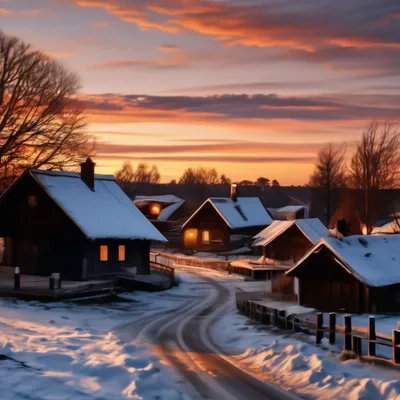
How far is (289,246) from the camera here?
2461 inches

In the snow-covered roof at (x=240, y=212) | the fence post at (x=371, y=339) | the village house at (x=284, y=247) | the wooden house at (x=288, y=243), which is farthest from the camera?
the snow-covered roof at (x=240, y=212)

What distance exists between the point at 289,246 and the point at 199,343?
35378 millimetres

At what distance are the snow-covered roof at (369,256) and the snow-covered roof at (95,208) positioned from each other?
1369 centimetres

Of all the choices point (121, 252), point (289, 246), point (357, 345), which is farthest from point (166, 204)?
point (357, 345)

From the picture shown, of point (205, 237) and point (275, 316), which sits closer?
point (275, 316)

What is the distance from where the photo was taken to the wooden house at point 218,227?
80188mm

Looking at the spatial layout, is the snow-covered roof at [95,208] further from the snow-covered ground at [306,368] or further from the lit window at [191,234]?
the lit window at [191,234]

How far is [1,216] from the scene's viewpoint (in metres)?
49.0

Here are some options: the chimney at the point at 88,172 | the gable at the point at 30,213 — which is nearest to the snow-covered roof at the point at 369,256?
the gable at the point at 30,213

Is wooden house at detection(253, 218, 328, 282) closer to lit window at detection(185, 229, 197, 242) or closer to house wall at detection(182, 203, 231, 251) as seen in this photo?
house wall at detection(182, 203, 231, 251)

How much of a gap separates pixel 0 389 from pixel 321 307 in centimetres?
2170

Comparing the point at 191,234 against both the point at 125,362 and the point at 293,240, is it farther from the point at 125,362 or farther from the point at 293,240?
the point at 125,362

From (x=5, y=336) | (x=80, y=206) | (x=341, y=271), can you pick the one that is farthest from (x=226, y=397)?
(x=80, y=206)

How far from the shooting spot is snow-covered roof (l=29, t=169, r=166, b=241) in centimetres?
4494
